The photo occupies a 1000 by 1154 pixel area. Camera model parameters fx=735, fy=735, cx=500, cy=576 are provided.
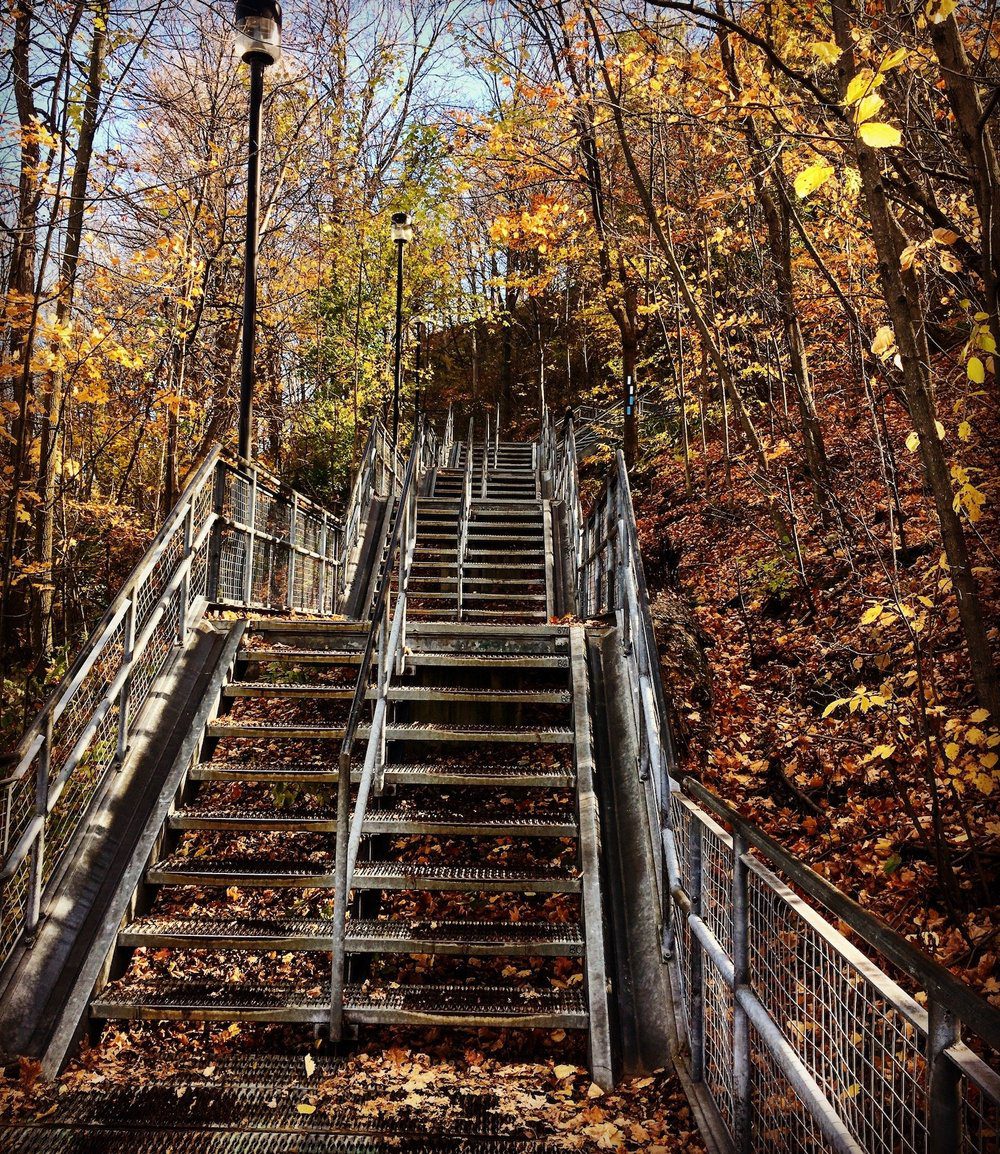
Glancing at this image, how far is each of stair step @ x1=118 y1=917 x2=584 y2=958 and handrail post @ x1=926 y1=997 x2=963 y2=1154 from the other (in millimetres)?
2851

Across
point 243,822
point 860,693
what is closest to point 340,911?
point 243,822

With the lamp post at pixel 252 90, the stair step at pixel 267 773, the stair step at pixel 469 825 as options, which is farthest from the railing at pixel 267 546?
the stair step at pixel 469 825

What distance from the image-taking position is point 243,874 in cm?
455

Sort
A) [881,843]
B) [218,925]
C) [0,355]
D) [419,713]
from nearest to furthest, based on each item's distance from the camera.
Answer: [218,925]
[881,843]
[419,713]
[0,355]

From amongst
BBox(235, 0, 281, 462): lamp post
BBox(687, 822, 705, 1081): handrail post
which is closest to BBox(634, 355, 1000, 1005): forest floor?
BBox(687, 822, 705, 1081): handrail post

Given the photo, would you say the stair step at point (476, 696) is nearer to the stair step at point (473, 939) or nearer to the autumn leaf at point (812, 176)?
the stair step at point (473, 939)

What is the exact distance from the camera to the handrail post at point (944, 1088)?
4.66ft

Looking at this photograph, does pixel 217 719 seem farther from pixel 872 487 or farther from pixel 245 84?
pixel 245 84

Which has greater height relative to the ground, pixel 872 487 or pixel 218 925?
pixel 872 487

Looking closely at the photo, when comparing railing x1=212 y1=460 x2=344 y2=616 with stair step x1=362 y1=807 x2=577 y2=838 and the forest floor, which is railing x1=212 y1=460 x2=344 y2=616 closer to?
stair step x1=362 y1=807 x2=577 y2=838

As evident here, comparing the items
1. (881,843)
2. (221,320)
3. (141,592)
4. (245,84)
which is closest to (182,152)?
(245,84)

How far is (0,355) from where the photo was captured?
9320 mm

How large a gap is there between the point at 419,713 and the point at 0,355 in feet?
24.7

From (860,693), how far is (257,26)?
8600mm
